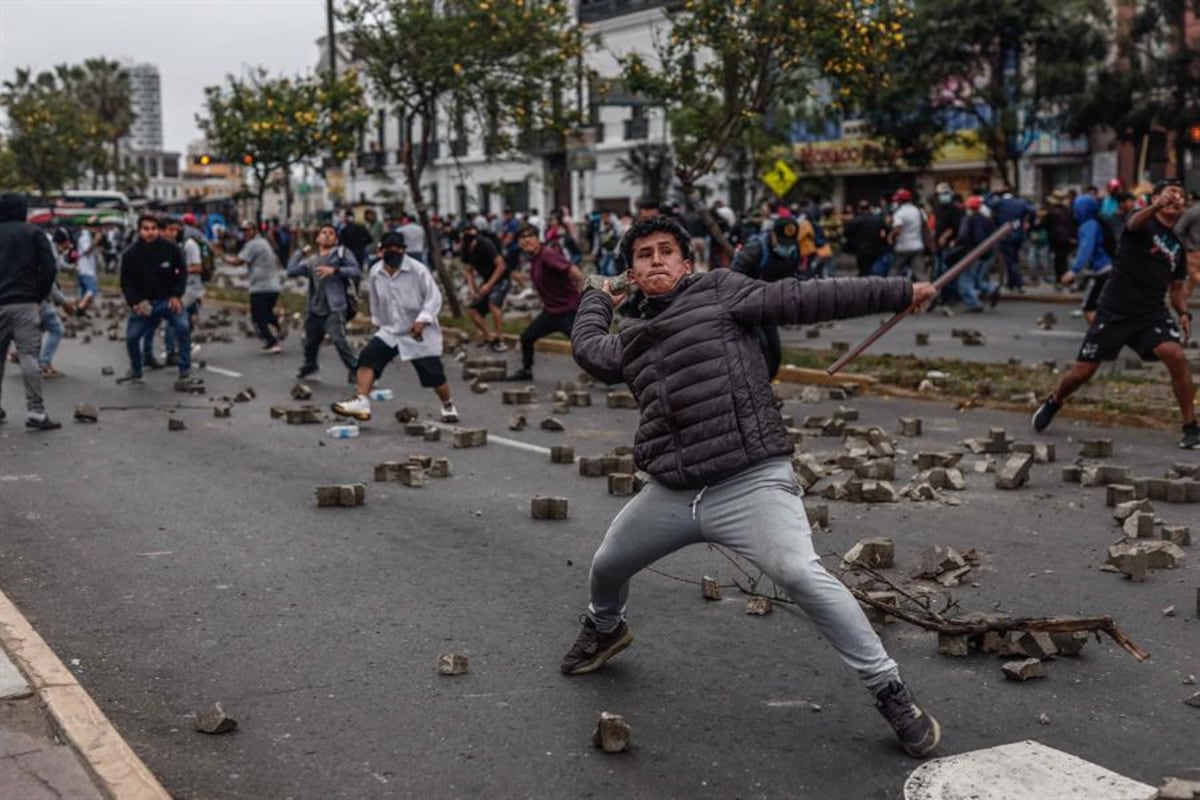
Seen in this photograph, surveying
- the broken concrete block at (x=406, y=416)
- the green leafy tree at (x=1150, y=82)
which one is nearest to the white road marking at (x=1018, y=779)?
Answer: the broken concrete block at (x=406, y=416)

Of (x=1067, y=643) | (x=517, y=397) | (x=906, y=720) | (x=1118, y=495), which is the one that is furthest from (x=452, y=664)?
(x=517, y=397)

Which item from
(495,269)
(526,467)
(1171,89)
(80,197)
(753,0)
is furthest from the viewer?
(80,197)

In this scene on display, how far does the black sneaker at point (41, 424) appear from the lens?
12.1 metres

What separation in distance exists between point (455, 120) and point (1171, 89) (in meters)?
15.2

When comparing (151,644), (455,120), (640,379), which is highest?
(455,120)

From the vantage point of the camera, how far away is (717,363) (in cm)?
488

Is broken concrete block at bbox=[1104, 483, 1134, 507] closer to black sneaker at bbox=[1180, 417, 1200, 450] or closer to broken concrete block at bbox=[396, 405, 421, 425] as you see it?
black sneaker at bbox=[1180, 417, 1200, 450]

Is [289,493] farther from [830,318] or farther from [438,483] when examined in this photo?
[830,318]

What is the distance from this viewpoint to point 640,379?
5.05 m

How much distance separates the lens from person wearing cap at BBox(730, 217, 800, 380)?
11.0 meters

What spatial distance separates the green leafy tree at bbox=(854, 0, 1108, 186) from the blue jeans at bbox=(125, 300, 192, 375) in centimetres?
1971

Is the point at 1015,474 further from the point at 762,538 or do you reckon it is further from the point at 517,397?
the point at 517,397

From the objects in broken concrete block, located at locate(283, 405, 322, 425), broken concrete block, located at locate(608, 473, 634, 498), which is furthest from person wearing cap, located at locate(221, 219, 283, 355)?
broken concrete block, located at locate(608, 473, 634, 498)

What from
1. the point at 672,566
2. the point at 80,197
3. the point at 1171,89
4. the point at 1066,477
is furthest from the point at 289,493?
the point at 80,197
